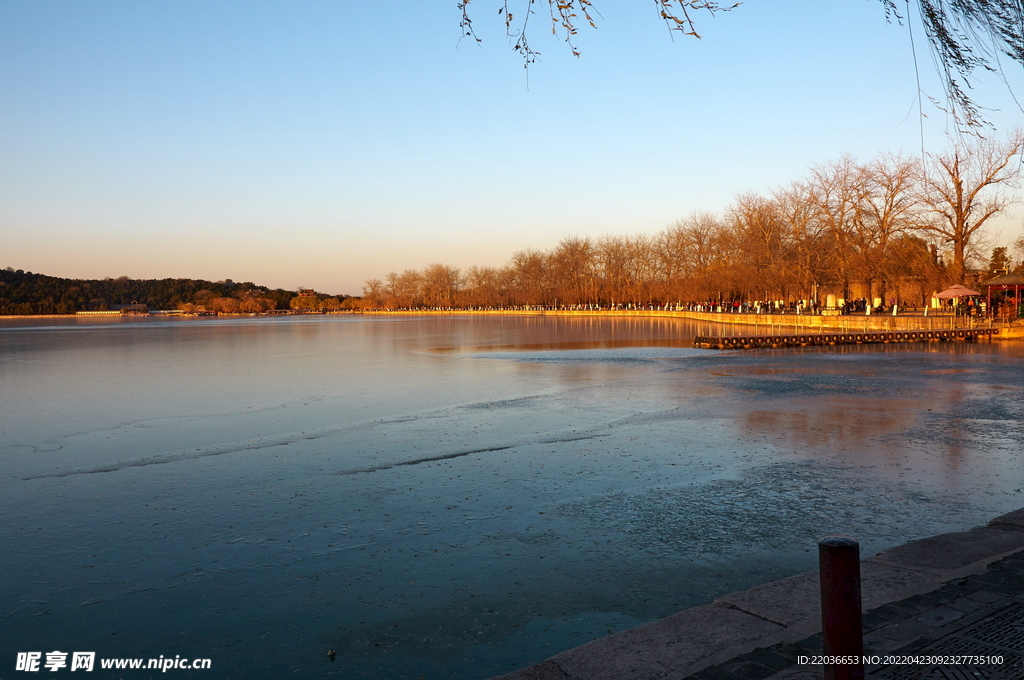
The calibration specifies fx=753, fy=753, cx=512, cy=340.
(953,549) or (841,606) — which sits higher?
(841,606)

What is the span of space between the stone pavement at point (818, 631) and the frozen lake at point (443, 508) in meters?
0.62

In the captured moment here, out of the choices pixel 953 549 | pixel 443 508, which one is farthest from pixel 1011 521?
pixel 443 508

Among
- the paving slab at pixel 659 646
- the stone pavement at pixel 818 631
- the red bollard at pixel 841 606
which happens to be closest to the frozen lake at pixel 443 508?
the paving slab at pixel 659 646

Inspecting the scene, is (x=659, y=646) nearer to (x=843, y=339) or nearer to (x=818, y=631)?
(x=818, y=631)

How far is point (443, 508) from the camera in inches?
322

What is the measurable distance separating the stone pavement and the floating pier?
103ft

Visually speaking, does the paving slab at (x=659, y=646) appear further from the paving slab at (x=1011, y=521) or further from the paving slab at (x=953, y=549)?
the paving slab at (x=1011, y=521)

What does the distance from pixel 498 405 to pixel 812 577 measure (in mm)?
11470

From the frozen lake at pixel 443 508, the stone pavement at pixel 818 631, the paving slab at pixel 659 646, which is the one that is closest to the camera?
the stone pavement at pixel 818 631

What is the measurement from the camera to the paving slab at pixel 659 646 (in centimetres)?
410

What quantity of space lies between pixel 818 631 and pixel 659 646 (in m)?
0.89

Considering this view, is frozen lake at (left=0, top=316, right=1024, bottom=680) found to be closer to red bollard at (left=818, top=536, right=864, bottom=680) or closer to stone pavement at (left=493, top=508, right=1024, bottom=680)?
stone pavement at (left=493, top=508, right=1024, bottom=680)

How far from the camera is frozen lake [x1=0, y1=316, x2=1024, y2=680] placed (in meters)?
5.29

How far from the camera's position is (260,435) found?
523 inches
